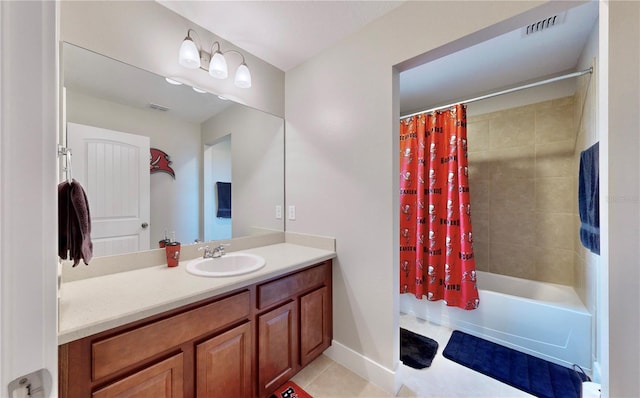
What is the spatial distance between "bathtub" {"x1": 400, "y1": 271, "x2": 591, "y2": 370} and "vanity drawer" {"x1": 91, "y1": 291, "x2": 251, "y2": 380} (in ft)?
6.44

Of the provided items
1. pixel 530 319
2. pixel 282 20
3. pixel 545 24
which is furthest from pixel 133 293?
pixel 545 24

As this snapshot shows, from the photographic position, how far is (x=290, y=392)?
4.87 ft

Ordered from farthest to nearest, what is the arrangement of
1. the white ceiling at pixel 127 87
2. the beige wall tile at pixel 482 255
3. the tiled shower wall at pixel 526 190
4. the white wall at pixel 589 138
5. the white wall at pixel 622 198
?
the beige wall tile at pixel 482 255 < the tiled shower wall at pixel 526 190 < the white wall at pixel 589 138 < the white ceiling at pixel 127 87 < the white wall at pixel 622 198

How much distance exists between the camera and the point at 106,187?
1.33m

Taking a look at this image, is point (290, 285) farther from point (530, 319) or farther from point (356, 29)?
point (530, 319)

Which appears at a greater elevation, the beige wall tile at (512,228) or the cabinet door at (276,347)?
the beige wall tile at (512,228)

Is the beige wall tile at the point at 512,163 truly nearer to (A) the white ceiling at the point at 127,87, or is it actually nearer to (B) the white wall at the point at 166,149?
(A) the white ceiling at the point at 127,87

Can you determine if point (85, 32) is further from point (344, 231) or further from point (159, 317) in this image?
point (344, 231)

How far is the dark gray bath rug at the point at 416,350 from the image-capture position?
69.7 inches

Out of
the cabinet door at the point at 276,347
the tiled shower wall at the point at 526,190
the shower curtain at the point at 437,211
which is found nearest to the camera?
the cabinet door at the point at 276,347

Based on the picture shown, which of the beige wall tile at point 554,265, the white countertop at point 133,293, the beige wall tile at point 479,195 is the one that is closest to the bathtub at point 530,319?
the beige wall tile at point 554,265

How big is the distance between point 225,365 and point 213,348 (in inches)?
4.9

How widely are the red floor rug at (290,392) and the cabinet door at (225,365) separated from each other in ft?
0.84

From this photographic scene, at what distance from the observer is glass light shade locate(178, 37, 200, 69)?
1.44 m
